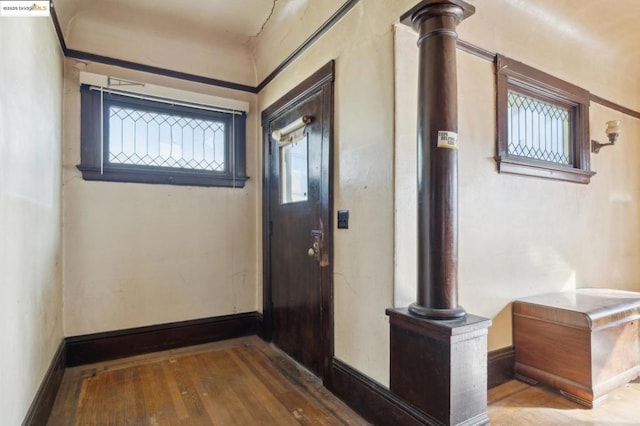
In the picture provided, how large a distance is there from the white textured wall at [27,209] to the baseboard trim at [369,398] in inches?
→ 60.3

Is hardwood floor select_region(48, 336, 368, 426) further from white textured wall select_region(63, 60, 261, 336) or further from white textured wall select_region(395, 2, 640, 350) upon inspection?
white textured wall select_region(395, 2, 640, 350)

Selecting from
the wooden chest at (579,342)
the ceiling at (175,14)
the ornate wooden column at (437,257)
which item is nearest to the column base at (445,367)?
the ornate wooden column at (437,257)

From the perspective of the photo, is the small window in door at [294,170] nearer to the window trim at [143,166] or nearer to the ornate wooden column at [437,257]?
the window trim at [143,166]

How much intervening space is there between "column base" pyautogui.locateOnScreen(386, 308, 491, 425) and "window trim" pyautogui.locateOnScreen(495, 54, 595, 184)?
4.00ft

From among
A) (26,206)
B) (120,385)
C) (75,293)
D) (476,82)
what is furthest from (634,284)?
(75,293)

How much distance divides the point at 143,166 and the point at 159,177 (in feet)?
0.49

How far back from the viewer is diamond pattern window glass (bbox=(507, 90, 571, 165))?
2424 millimetres

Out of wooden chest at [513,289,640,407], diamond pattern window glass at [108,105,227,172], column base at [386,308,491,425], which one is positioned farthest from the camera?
diamond pattern window glass at [108,105,227,172]

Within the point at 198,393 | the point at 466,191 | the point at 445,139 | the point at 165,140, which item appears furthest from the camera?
the point at 165,140

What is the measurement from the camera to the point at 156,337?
2.89 metres

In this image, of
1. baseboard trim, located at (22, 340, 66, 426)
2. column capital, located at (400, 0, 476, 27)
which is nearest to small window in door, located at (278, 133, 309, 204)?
column capital, located at (400, 0, 476, 27)

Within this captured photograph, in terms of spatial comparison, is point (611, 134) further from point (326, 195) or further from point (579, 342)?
point (326, 195)

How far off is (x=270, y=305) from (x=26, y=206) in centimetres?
193

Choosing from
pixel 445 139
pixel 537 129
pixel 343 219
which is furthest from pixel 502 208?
pixel 343 219
